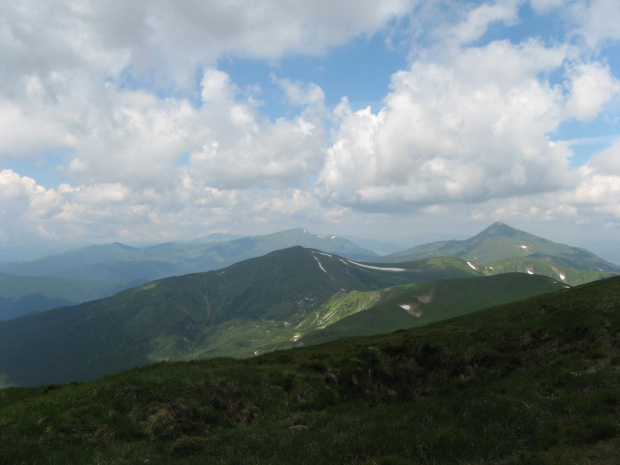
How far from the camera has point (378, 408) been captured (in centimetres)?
2111

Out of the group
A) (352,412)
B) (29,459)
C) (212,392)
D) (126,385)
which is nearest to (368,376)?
(352,412)

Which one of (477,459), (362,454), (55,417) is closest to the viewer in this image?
(477,459)

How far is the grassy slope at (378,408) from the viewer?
44.2ft

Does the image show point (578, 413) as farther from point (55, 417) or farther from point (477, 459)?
point (55, 417)

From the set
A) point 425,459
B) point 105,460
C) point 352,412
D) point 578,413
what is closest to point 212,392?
point 105,460

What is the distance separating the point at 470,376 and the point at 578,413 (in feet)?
34.5

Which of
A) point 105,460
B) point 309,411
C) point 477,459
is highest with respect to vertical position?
point 477,459

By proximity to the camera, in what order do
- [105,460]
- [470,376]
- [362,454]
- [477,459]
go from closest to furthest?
[477,459]
[362,454]
[105,460]
[470,376]

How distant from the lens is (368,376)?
26438 mm

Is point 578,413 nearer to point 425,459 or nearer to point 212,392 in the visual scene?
point 425,459

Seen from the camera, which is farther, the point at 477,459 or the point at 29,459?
the point at 29,459

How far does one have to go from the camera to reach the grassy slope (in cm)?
1347

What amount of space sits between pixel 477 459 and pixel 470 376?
14.9 meters

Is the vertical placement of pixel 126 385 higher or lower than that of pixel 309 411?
higher
